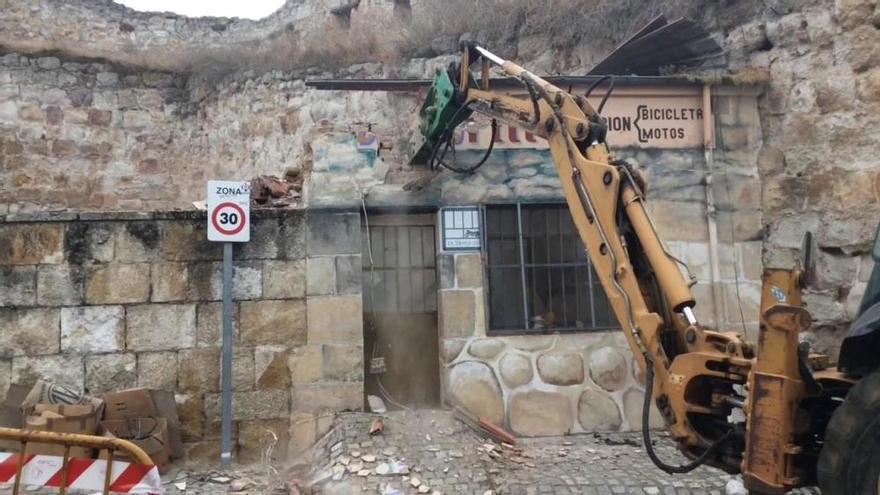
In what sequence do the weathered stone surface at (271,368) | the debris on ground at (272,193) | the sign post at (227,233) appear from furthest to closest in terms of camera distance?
the debris on ground at (272,193), the weathered stone surface at (271,368), the sign post at (227,233)

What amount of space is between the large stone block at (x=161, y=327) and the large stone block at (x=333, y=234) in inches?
48.3

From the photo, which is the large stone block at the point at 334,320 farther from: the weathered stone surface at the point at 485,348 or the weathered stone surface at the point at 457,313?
the weathered stone surface at the point at 485,348

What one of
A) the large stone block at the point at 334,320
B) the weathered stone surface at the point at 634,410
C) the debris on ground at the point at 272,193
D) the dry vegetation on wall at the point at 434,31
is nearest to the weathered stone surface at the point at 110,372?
the large stone block at the point at 334,320

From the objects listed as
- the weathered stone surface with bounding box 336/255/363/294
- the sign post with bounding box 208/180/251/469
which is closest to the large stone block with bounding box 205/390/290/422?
the sign post with bounding box 208/180/251/469

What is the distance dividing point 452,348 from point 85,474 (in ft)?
10.3

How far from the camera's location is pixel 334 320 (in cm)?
608

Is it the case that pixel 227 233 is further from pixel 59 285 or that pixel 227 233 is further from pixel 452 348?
pixel 452 348

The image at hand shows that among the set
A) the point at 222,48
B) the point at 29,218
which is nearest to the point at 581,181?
the point at 29,218

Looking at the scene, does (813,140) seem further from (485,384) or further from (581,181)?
(485,384)

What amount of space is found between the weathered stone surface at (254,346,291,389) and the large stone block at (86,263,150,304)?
112 cm

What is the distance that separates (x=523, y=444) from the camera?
19.6 feet

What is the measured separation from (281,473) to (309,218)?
2.23 meters

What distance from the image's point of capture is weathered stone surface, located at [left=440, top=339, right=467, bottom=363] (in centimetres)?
617

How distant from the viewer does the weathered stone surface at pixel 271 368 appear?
19.8 ft
